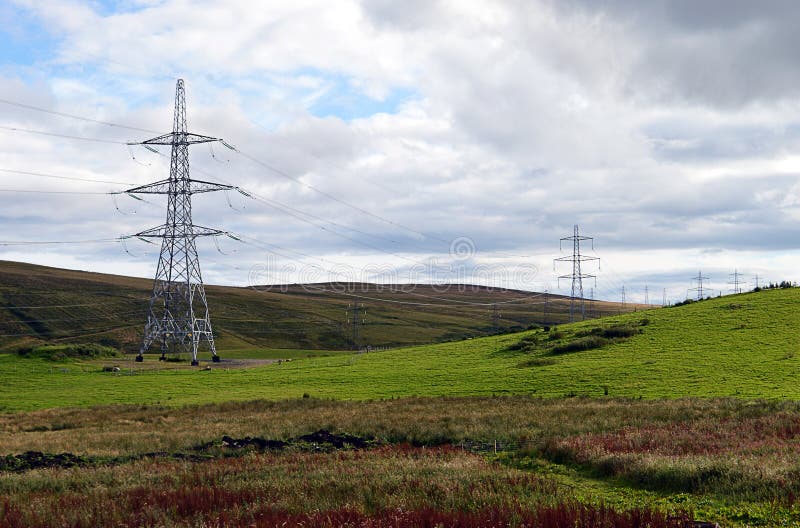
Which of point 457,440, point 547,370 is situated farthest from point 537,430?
point 547,370

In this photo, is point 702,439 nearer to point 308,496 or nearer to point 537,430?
point 537,430

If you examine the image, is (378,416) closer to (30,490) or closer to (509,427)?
(509,427)

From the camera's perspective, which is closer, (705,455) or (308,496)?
(308,496)

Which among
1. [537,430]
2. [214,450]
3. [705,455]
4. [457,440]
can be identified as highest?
[705,455]

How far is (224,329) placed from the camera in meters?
193

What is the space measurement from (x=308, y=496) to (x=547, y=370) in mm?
44510

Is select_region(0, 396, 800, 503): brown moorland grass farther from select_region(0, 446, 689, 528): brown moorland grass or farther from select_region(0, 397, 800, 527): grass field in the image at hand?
select_region(0, 446, 689, 528): brown moorland grass

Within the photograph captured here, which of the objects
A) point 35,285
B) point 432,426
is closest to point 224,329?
point 35,285

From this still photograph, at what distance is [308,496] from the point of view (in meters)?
14.9

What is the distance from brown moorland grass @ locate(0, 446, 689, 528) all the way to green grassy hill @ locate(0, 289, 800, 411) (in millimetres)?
27422

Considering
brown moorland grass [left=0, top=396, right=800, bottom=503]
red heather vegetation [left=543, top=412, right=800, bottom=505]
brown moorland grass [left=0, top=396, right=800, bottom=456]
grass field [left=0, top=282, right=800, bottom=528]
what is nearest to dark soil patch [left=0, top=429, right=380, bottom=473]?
grass field [left=0, top=282, right=800, bottom=528]

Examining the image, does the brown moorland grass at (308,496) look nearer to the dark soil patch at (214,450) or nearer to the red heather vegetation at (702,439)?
the dark soil patch at (214,450)

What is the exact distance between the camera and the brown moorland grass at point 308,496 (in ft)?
37.6

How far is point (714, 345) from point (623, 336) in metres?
12.1
